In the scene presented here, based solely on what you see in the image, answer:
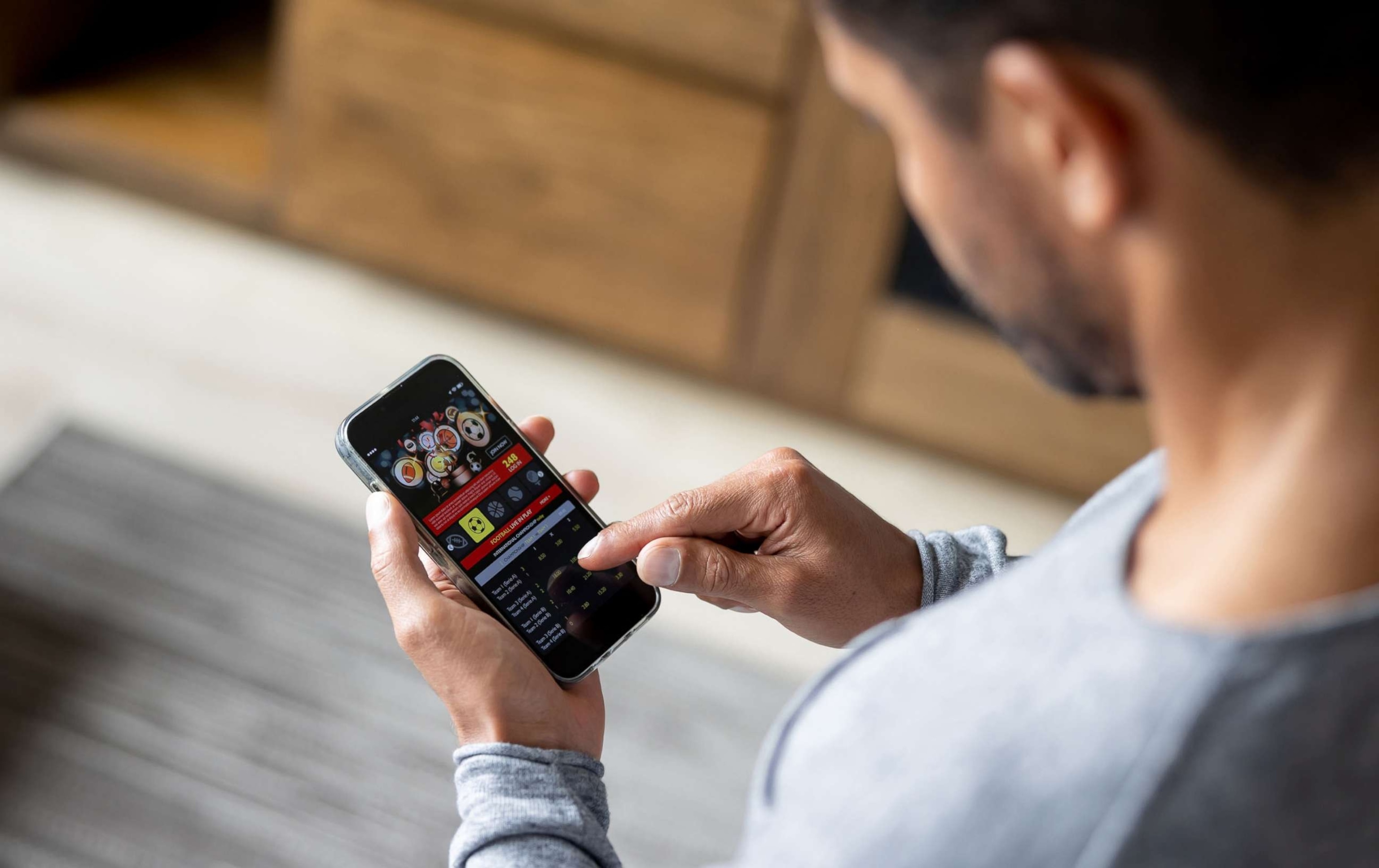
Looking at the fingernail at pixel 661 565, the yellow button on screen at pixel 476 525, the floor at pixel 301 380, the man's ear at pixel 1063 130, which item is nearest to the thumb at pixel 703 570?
the fingernail at pixel 661 565

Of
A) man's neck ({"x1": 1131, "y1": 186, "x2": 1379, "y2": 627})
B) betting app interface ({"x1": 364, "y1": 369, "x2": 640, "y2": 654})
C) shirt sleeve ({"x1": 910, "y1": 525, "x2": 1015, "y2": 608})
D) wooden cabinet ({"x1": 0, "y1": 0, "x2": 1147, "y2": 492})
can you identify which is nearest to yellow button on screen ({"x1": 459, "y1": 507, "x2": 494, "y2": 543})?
betting app interface ({"x1": 364, "y1": 369, "x2": 640, "y2": 654})

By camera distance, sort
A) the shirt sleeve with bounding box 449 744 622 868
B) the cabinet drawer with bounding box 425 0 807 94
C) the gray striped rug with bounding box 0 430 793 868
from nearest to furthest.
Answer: the shirt sleeve with bounding box 449 744 622 868 → the gray striped rug with bounding box 0 430 793 868 → the cabinet drawer with bounding box 425 0 807 94

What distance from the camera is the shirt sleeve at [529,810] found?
1.98 feet

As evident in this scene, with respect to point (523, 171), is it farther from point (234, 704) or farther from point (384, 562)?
point (384, 562)

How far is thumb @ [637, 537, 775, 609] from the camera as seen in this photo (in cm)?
77

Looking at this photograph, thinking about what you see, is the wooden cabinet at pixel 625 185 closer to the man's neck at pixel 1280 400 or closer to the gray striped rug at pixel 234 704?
the gray striped rug at pixel 234 704

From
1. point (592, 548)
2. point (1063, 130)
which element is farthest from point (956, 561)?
point (1063, 130)

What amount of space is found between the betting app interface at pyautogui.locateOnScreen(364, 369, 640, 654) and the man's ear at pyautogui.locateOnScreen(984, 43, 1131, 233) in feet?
1.55

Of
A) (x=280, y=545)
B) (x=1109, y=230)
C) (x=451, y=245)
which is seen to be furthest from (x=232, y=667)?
(x=1109, y=230)

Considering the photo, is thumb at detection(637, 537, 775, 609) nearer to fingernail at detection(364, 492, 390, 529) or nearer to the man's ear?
fingernail at detection(364, 492, 390, 529)

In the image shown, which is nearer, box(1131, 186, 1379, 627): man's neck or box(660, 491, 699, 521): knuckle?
box(1131, 186, 1379, 627): man's neck

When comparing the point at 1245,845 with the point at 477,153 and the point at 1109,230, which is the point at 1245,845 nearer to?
the point at 1109,230

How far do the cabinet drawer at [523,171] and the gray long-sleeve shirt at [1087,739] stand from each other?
1.16 meters

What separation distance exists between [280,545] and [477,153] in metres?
0.53
